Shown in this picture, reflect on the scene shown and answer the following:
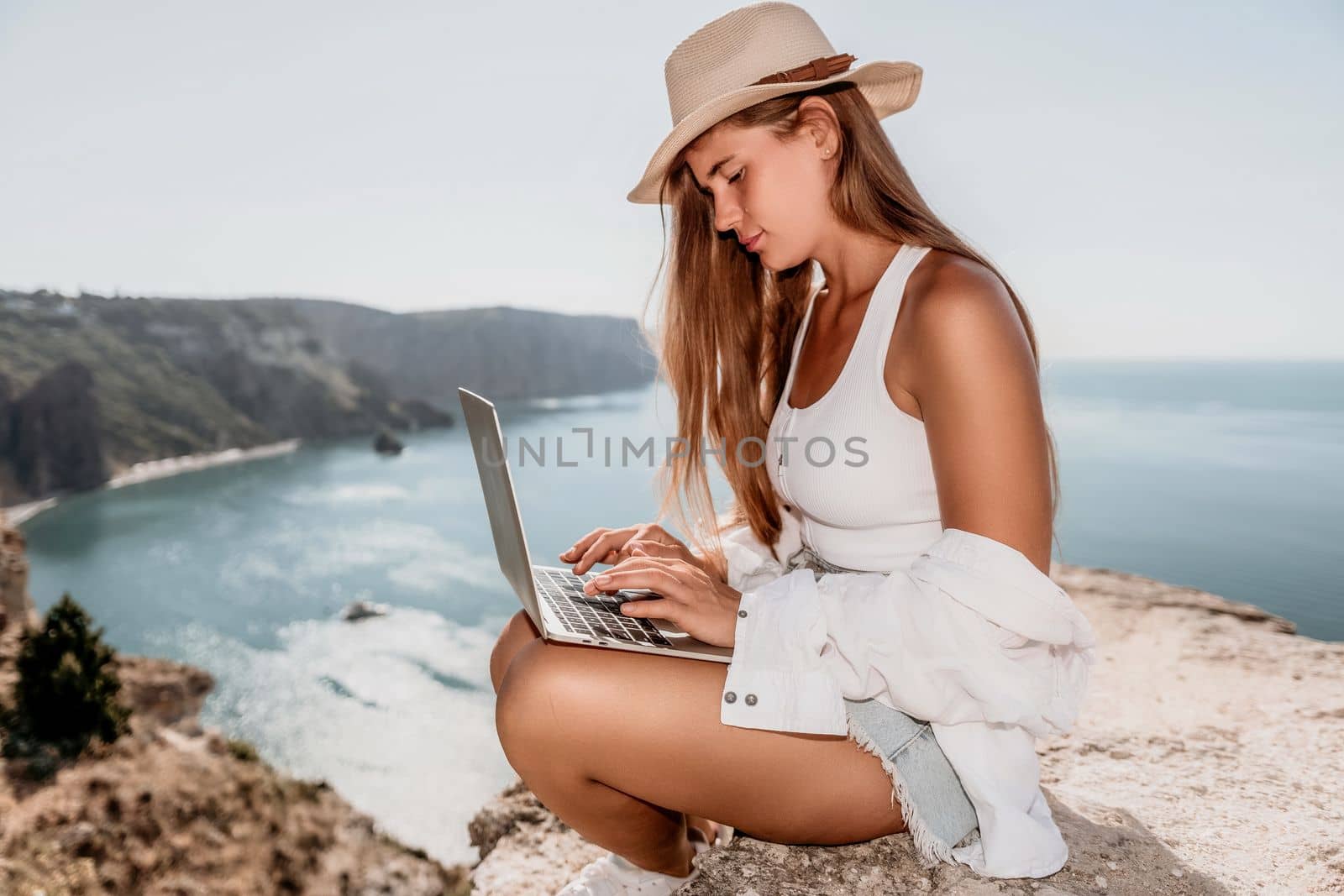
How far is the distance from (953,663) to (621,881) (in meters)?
0.73

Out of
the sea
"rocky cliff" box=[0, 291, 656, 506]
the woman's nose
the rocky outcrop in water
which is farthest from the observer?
"rocky cliff" box=[0, 291, 656, 506]

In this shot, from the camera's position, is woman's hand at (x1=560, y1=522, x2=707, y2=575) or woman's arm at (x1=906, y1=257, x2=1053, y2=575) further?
woman's hand at (x1=560, y1=522, x2=707, y2=575)

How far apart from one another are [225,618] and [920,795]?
126 feet

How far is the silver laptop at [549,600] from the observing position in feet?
3.65

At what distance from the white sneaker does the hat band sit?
136cm

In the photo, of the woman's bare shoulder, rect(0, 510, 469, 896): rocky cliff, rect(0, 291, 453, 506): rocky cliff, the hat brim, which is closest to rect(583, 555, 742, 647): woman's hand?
the woman's bare shoulder

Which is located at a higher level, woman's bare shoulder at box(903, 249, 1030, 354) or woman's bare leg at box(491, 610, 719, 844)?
woman's bare shoulder at box(903, 249, 1030, 354)

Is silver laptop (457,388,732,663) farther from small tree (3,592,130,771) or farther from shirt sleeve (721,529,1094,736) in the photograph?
small tree (3,592,130,771)

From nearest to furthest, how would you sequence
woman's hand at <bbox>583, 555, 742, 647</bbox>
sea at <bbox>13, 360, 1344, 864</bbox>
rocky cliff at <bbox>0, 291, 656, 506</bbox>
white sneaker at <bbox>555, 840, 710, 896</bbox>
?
woman's hand at <bbox>583, 555, 742, 647</bbox>
white sneaker at <bbox>555, 840, 710, 896</bbox>
sea at <bbox>13, 360, 1344, 864</bbox>
rocky cliff at <bbox>0, 291, 656, 506</bbox>

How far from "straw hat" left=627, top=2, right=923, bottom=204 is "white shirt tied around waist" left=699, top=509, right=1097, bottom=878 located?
2.57 ft

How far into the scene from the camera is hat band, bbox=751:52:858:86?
1.33m

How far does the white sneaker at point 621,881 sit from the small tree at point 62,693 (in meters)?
15.2

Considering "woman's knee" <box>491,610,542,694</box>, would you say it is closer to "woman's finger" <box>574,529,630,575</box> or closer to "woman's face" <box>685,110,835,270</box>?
"woman's finger" <box>574,529,630,575</box>

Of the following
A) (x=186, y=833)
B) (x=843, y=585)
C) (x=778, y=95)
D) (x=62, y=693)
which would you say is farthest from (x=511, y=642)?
(x=62, y=693)
